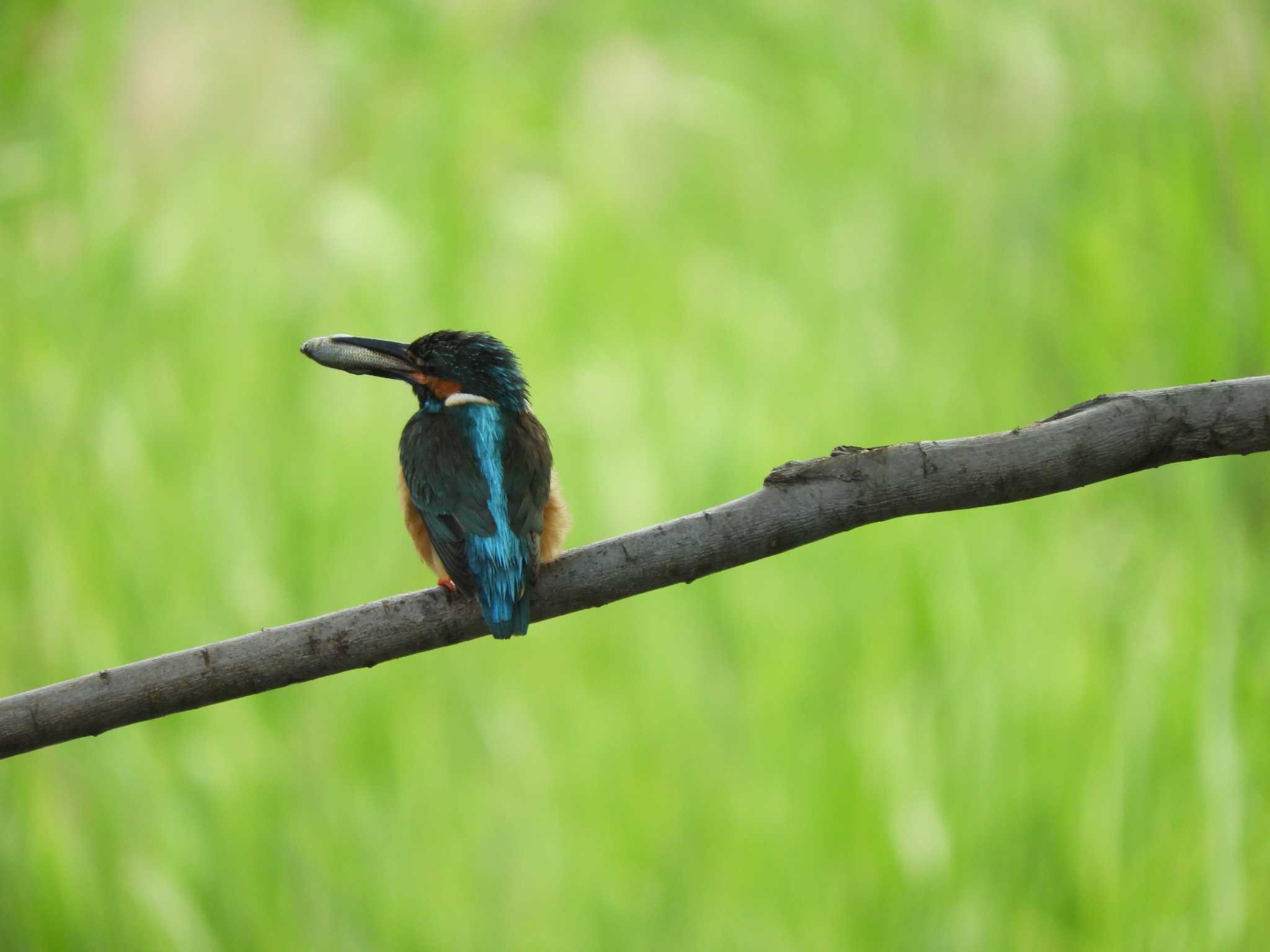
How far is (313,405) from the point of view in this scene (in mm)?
3916

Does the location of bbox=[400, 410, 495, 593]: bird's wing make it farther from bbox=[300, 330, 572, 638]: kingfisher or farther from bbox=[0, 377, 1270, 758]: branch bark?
bbox=[0, 377, 1270, 758]: branch bark

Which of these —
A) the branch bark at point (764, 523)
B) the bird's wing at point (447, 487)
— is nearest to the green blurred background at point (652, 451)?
the bird's wing at point (447, 487)

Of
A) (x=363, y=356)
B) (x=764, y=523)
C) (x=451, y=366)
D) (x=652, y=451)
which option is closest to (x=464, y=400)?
(x=451, y=366)

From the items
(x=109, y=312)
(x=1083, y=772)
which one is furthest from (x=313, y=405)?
(x=1083, y=772)

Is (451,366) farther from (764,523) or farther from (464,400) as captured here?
(764,523)

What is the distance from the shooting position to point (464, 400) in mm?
2139

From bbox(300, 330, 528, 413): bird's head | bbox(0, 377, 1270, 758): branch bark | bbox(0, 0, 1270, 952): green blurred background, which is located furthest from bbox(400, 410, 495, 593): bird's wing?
bbox(0, 0, 1270, 952): green blurred background

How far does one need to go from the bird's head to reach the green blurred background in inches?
63.1

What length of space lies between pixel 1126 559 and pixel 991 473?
259 centimetres

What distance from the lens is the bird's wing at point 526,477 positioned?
5.88 feet

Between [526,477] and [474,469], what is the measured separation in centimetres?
9

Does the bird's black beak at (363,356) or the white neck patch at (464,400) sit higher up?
the bird's black beak at (363,356)

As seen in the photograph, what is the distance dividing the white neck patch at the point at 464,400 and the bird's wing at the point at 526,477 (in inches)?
2.6

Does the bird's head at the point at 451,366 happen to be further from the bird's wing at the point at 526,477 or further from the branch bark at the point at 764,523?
the branch bark at the point at 764,523
